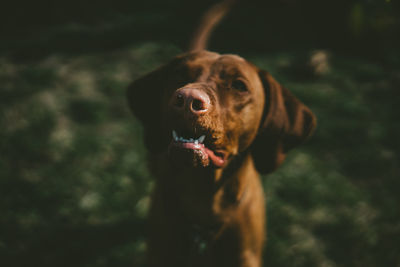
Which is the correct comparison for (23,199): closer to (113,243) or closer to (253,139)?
(113,243)

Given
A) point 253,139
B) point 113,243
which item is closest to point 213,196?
point 253,139

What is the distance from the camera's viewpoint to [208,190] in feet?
6.27

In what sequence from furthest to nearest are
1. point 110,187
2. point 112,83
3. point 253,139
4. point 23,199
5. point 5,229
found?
point 112,83 < point 110,187 < point 23,199 < point 5,229 < point 253,139

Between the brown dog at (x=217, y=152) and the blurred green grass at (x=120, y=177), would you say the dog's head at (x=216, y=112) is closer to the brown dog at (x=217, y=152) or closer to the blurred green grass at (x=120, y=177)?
the brown dog at (x=217, y=152)

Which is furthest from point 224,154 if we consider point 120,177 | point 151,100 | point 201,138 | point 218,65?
point 120,177

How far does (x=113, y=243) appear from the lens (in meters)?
3.02

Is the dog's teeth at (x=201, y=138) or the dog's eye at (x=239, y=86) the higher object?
the dog's eye at (x=239, y=86)

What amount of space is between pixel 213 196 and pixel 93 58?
178 inches

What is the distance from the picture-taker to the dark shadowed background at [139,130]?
3.07 meters

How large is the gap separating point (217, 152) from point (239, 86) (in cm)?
37

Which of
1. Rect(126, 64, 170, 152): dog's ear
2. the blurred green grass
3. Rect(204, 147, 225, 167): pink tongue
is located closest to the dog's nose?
Rect(204, 147, 225, 167): pink tongue

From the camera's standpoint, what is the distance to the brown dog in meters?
1.61

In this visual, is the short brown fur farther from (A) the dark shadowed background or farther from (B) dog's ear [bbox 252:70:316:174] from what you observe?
(A) the dark shadowed background

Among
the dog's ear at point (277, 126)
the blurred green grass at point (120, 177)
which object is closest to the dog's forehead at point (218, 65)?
the dog's ear at point (277, 126)
